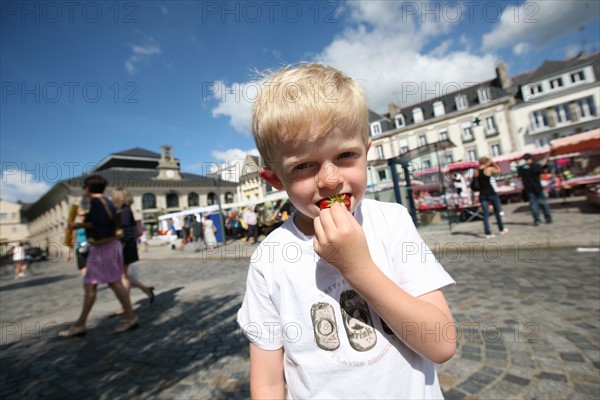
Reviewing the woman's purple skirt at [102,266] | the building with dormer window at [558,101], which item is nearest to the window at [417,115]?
the building with dormer window at [558,101]

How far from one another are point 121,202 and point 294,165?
18.5ft

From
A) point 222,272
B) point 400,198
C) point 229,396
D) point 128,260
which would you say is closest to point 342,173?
point 229,396

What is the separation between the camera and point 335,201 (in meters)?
0.92

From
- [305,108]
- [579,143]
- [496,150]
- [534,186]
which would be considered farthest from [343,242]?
[496,150]

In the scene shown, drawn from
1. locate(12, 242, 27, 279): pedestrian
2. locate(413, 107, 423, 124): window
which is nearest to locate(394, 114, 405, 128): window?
locate(413, 107, 423, 124): window

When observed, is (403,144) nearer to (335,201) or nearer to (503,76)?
(503,76)

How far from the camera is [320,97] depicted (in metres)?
0.96

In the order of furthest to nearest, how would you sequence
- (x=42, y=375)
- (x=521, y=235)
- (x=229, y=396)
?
(x=521, y=235) → (x=42, y=375) → (x=229, y=396)

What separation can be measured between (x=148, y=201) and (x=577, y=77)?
5498 centimetres

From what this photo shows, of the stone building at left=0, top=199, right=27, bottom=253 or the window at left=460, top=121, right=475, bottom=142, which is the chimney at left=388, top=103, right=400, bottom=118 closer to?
the window at left=460, top=121, right=475, bottom=142

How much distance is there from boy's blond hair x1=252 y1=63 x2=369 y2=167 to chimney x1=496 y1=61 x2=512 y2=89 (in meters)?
43.0

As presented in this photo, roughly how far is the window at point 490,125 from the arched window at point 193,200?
4261 centimetres

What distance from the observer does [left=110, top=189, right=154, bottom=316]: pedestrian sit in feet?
16.4

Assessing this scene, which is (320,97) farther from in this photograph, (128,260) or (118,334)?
(128,260)
